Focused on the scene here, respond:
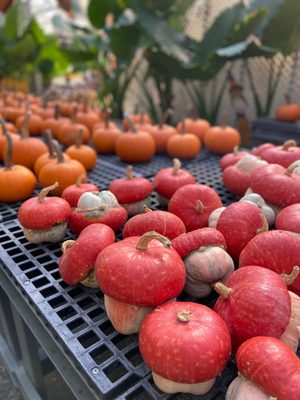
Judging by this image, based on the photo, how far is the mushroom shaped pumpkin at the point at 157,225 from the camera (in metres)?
0.99

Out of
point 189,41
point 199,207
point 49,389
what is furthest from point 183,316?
point 189,41

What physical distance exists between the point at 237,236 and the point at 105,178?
38.8 inches

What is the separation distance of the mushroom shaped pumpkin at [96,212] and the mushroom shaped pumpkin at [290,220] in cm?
52

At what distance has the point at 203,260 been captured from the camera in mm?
856

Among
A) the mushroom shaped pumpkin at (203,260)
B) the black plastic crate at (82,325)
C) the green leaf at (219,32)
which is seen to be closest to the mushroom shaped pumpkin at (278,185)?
the mushroom shaped pumpkin at (203,260)

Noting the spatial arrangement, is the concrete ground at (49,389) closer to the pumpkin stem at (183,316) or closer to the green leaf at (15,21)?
the pumpkin stem at (183,316)

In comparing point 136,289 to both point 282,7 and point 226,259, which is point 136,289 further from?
point 282,7

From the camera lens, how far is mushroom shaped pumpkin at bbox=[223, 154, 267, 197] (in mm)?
1419

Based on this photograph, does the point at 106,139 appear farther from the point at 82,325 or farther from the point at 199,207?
the point at 82,325

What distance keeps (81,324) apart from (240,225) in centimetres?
52

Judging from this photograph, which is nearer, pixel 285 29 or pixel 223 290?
pixel 223 290

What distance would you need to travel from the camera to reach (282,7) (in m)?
2.98

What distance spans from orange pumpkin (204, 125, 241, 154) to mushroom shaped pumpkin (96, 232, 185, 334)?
4.69 ft

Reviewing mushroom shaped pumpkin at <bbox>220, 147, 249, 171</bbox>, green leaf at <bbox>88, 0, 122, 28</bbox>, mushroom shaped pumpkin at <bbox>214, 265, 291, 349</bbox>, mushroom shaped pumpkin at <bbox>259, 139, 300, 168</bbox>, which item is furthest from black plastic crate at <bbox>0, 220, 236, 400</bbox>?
green leaf at <bbox>88, 0, 122, 28</bbox>
